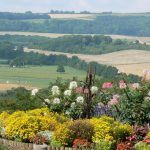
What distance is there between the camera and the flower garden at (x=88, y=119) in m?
13.1

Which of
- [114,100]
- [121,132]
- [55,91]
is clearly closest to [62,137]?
[121,132]

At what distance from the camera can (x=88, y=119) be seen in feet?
48.8

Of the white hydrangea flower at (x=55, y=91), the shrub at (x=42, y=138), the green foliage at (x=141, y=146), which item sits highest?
the white hydrangea flower at (x=55, y=91)

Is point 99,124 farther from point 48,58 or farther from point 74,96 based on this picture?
point 48,58

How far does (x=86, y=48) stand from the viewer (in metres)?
172

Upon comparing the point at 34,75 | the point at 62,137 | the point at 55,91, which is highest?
the point at 55,91

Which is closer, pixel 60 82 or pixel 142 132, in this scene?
pixel 142 132

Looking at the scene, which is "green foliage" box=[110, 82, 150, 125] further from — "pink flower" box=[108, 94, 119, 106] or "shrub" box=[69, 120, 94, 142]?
"shrub" box=[69, 120, 94, 142]

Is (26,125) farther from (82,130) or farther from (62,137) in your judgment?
(82,130)

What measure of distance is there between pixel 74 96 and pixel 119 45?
485 ft

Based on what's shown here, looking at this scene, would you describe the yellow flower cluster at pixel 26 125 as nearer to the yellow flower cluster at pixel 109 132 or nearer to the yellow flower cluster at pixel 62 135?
the yellow flower cluster at pixel 62 135

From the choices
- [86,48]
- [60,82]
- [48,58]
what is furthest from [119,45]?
[60,82]

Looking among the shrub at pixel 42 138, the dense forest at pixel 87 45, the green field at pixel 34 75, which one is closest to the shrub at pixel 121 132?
the shrub at pixel 42 138

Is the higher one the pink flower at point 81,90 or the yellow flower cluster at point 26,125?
the pink flower at point 81,90
